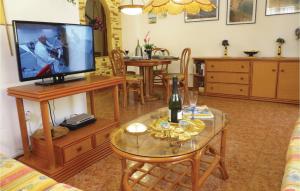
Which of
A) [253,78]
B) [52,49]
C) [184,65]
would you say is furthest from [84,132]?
[253,78]

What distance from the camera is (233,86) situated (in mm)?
4484

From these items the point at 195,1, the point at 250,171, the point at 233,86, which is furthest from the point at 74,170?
the point at 233,86

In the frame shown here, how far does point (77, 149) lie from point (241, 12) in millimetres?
3933

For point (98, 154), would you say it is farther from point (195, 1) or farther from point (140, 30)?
point (140, 30)

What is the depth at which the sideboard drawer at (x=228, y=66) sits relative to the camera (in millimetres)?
4305

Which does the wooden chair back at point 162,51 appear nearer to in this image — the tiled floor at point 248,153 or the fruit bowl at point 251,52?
the fruit bowl at point 251,52

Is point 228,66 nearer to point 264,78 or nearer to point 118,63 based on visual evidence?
point 264,78

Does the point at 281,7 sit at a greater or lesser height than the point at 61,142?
greater

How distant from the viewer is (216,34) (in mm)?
4883

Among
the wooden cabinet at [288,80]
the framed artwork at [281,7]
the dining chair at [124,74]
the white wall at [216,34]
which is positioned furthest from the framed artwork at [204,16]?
the dining chair at [124,74]

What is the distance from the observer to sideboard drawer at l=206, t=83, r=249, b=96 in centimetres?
439

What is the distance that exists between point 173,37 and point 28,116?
3801 millimetres

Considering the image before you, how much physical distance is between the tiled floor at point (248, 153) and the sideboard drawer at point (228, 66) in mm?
737

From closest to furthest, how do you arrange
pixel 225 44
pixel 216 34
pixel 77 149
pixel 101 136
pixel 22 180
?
pixel 22 180 → pixel 77 149 → pixel 101 136 → pixel 225 44 → pixel 216 34
